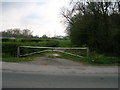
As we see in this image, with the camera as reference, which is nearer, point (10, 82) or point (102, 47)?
point (10, 82)

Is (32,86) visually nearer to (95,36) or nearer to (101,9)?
(95,36)

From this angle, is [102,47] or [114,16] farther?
[102,47]

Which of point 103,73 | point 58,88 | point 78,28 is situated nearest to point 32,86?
point 58,88

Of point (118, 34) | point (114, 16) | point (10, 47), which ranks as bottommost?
point (10, 47)

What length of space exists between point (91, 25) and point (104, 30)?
2.36 m

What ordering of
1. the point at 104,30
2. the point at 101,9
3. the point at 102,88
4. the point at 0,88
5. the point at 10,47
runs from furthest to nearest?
the point at 101,9
the point at 104,30
the point at 10,47
the point at 102,88
the point at 0,88

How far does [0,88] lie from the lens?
19.7ft

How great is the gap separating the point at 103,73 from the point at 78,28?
1191 cm

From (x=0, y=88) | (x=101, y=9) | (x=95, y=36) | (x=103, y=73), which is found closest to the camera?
(x=0, y=88)

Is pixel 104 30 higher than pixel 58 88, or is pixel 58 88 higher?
pixel 104 30

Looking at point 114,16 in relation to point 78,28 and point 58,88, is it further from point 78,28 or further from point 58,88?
point 58,88

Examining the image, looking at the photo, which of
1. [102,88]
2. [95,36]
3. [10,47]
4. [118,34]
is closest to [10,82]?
[102,88]

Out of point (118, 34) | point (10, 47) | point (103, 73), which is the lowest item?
point (103, 73)

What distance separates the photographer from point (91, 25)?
19453 millimetres
